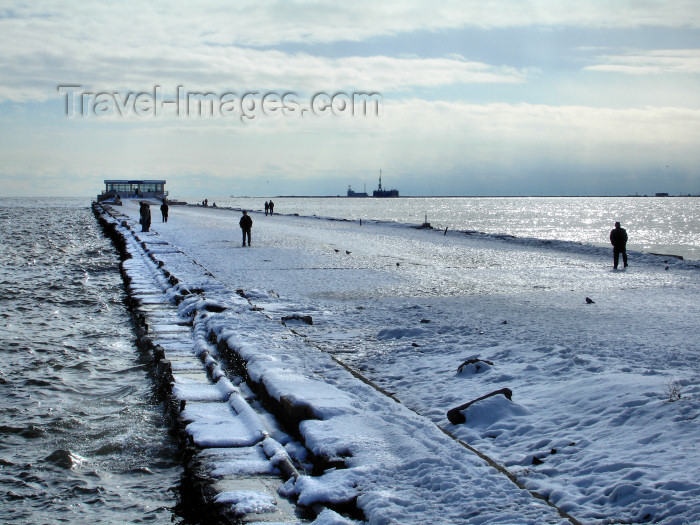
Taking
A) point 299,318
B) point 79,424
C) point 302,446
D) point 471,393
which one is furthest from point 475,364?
point 79,424

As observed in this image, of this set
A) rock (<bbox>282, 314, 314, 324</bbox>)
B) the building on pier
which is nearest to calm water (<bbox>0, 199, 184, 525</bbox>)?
rock (<bbox>282, 314, 314, 324</bbox>)

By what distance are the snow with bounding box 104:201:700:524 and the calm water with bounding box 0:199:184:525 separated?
0.54m

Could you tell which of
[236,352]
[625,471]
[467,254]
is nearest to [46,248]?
[467,254]

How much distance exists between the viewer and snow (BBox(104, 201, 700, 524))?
13.7 feet

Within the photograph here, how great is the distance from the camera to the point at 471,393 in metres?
6.47

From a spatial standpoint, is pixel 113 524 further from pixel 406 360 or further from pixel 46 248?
pixel 46 248

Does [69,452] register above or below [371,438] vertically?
below

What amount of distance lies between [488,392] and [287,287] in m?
8.33

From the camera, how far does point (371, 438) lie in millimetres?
5055

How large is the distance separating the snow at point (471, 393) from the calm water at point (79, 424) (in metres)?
0.54

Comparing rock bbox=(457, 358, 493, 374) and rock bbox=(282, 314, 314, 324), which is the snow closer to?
rock bbox=(457, 358, 493, 374)

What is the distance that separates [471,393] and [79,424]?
3.78 m

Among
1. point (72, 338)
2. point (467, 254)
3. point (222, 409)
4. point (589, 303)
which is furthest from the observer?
point (467, 254)

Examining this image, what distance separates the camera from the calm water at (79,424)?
472 centimetres
